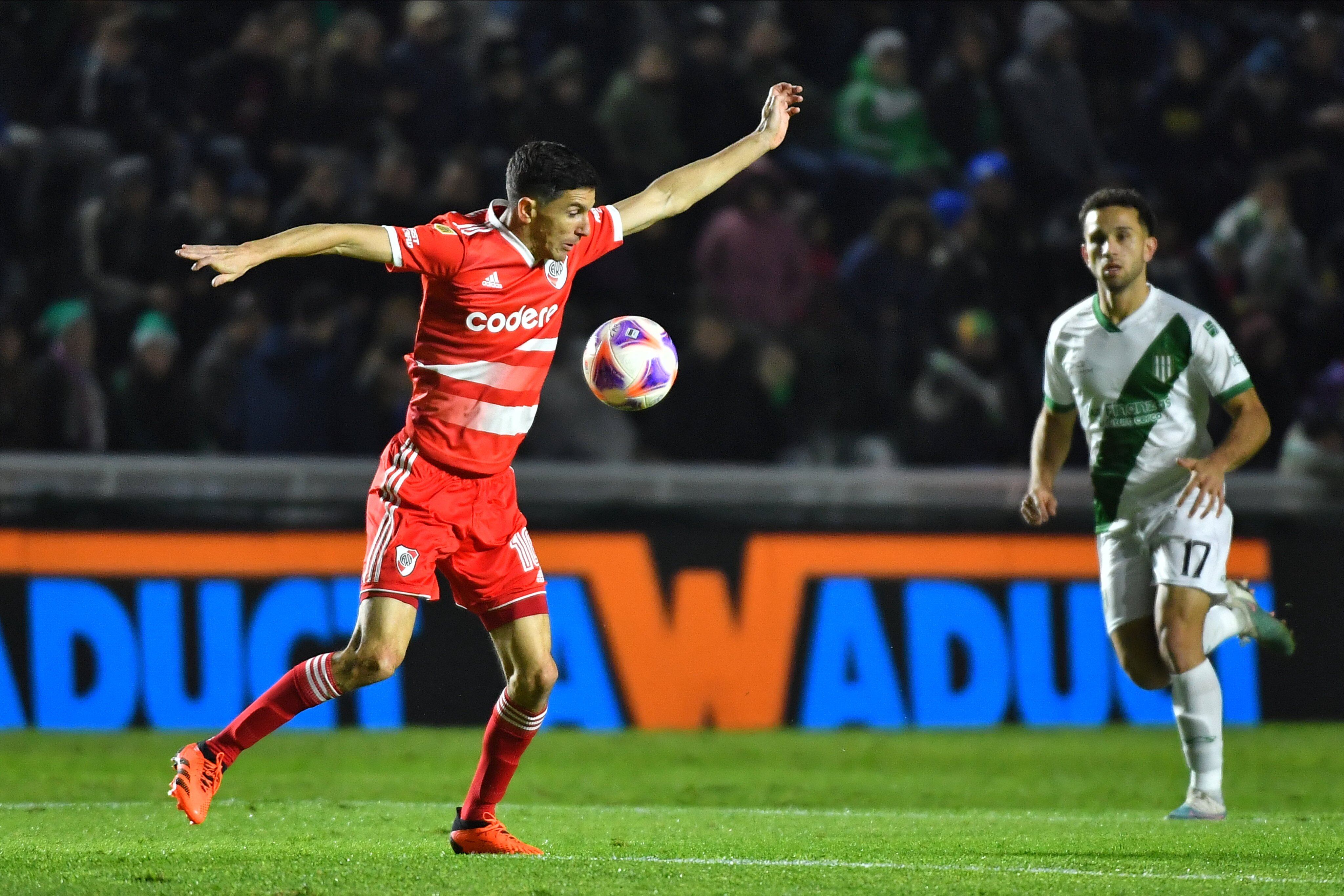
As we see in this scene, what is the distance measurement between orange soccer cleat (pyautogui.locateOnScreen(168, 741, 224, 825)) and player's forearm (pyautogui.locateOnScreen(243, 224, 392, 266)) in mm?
1507

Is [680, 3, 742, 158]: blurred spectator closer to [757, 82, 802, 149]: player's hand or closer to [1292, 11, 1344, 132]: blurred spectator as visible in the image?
[1292, 11, 1344, 132]: blurred spectator

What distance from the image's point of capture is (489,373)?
18.2 ft

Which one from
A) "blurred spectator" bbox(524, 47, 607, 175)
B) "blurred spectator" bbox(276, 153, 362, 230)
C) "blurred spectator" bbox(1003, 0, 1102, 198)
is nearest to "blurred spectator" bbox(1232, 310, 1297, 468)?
"blurred spectator" bbox(1003, 0, 1102, 198)

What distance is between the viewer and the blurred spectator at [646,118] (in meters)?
12.5

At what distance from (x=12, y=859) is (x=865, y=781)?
4548 mm

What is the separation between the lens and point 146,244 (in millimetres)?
11094

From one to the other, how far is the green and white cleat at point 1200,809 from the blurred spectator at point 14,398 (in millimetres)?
6859

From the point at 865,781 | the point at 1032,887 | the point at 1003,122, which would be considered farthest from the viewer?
the point at 1003,122

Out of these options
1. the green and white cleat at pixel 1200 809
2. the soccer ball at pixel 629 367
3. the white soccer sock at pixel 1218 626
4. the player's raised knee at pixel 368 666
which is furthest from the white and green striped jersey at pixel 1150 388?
the player's raised knee at pixel 368 666

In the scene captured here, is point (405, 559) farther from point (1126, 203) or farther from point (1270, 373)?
point (1270, 373)

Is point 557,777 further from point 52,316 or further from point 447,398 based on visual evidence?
point 52,316

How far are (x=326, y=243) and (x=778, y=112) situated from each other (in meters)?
1.87

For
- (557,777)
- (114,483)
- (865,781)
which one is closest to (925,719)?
(865,781)

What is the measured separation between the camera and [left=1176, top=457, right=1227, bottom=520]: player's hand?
638cm
